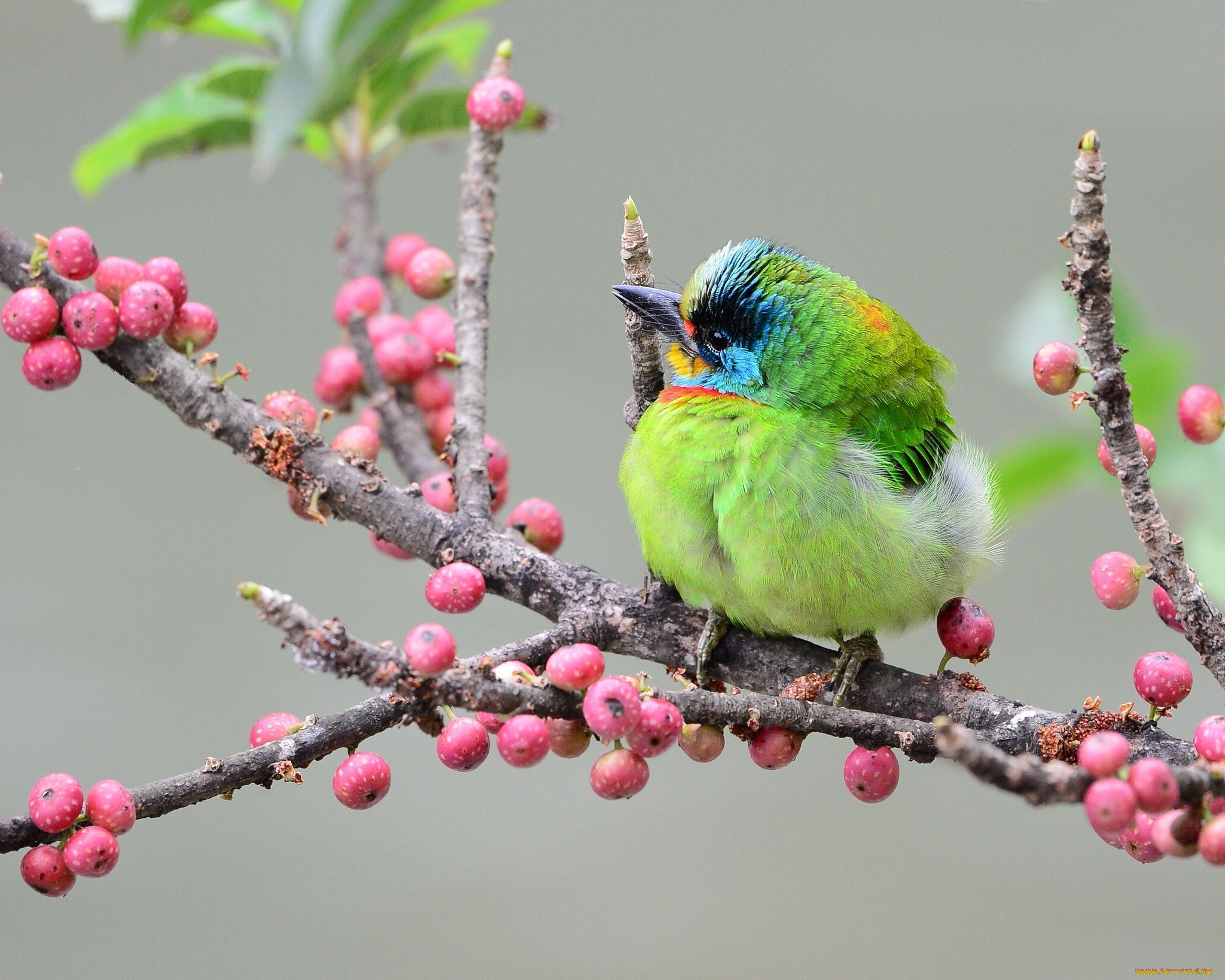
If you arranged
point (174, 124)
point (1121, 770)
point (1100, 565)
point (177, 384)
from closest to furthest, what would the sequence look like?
point (1121, 770) < point (1100, 565) < point (177, 384) < point (174, 124)

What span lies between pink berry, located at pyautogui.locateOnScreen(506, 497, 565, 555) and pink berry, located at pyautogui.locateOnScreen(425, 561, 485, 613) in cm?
25

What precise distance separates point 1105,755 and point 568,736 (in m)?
0.36

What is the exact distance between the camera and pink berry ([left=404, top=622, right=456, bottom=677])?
0.65 m

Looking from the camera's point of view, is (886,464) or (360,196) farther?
(360,196)

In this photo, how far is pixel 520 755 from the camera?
74 centimetres

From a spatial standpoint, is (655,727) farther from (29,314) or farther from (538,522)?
(29,314)

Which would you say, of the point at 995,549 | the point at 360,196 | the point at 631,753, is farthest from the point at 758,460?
the point at 360,196

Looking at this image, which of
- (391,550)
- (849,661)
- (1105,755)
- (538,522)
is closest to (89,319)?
(391,550)

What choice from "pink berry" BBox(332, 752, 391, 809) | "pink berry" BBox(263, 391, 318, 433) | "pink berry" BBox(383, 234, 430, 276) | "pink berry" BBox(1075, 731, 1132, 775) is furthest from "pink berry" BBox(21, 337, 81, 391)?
"pink berry" BBox(1075, 731, 1132, 775)

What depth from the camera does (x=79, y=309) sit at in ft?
3.14

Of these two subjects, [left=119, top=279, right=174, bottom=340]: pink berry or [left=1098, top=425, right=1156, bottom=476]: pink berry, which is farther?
[left=119, top=279, right=174, bottom=340]: pink berry

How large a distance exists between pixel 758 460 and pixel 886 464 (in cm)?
14

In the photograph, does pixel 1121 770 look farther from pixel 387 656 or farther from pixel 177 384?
pixel 177 384

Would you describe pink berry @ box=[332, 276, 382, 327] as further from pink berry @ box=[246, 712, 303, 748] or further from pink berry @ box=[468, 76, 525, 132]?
pink berry @ box=[246, 712, 303, 748]
